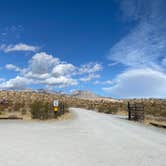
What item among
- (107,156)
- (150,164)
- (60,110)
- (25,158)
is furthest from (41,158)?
(60,110)

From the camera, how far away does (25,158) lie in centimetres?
902

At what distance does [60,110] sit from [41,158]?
23481mm

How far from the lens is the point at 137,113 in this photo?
28.3 metres

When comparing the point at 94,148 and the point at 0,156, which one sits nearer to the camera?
the point at 0,156

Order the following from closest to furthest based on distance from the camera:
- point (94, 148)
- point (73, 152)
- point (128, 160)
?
point (128, 160) < point (73, 152) < point (94, 148)

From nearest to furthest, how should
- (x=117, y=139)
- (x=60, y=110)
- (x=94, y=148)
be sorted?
(x=94, y=148) < (x=117, y=139) < (x=60, y=110)

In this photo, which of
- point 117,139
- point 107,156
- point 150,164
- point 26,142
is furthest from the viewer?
point 117,139

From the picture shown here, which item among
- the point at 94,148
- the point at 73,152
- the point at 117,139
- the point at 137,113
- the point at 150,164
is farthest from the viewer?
the point at 137,113

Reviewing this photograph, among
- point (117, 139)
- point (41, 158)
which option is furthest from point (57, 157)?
point (117, 139)

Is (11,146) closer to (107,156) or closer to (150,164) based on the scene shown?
(107,156)

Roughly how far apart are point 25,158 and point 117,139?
5.60 metres

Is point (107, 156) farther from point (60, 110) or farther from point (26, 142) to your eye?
point (60, 110)

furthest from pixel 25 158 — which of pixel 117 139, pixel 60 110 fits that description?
pixel 60 110

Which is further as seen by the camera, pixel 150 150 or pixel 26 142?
pixel 26 142
